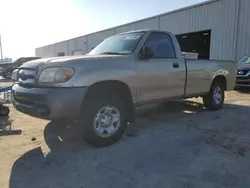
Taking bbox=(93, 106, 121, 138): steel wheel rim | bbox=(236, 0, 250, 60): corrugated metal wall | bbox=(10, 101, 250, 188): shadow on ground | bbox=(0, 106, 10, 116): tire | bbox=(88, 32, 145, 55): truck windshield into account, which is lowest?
bbox=(10, 101, 250, 188): shadow on ground

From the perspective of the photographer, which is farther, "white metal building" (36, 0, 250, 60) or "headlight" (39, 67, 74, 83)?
"white metal building" (36, 0, 250, 60)

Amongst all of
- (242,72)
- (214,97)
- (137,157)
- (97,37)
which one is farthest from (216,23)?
(97,37)

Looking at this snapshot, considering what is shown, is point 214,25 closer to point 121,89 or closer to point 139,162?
point 121,89

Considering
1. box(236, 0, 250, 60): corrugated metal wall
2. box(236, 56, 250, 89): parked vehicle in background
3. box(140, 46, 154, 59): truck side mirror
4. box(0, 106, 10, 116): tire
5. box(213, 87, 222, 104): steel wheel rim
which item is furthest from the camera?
box(236, 0, 250, 60): corrugated metal wall

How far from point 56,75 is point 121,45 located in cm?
175

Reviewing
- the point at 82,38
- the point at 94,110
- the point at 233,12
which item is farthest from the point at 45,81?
the point at 82,38

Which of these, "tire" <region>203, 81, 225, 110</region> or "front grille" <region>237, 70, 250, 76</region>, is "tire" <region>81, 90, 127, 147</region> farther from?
"front grille" <region>237, 70, 250, 76</region>

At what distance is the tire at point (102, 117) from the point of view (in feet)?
12.3

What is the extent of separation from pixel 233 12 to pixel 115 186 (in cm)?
1490

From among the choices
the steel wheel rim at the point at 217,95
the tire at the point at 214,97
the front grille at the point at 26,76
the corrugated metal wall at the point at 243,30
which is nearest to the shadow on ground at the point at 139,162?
the front grille at the point at 26,76

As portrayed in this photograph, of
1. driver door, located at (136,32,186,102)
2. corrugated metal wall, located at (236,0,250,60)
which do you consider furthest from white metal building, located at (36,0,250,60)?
driver door, located at (136,32,186,102)

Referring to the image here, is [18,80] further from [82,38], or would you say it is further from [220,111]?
[82,38]

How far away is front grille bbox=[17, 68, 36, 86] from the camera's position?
3.78 m

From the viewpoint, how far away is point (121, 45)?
4.86m
